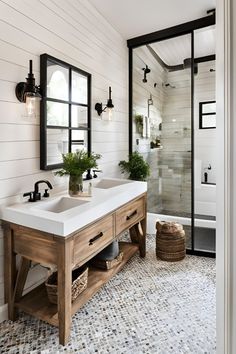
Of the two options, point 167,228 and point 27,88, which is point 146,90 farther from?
point 27,88

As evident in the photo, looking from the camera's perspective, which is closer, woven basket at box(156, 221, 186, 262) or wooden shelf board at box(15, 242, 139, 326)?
wooden shelf board at box(15, 242, 139, 326)

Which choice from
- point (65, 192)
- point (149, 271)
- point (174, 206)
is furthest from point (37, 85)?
point (174, 206)

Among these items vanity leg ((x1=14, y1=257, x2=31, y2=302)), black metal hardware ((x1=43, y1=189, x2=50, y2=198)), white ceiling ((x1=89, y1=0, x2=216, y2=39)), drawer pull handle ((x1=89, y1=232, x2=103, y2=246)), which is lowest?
vanity leg ((x1=14, y1=257, x2=31, y2=302))

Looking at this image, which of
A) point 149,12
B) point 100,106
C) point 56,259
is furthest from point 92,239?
point 149,12

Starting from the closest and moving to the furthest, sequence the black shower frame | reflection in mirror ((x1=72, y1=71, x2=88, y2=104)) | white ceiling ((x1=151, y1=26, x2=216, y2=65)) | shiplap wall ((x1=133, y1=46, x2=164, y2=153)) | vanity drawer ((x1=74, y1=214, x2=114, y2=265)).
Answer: vanity drawer ((x1=74, y1=214, x2=114, y2=265)) < reflection in mirror ((x1=72, y1=71, x2=88, y2=104)) < the black shower frame < white ceiling ((x1=151, y1=26, x2=216, y2=65)) < shiplap wall ((x1=133, y1=46, x2=164, y2=153))

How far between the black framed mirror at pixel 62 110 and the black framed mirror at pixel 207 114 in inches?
74.2

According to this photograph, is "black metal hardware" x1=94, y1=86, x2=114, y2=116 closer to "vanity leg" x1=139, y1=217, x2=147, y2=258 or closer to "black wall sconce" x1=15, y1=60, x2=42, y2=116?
"black wall sconce" x1=15, y1=60, x2=42, y2=116

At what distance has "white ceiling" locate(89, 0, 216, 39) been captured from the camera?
268 cm

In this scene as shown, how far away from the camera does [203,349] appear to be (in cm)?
161

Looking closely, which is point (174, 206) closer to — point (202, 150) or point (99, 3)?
point (202, 150)

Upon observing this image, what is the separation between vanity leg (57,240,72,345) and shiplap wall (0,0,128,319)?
0.53 m

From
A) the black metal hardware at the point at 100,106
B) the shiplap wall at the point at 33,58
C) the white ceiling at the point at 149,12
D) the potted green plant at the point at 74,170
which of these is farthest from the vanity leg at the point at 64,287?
the white ceiling at the point at 149,12

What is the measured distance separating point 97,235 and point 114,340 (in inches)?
26.9

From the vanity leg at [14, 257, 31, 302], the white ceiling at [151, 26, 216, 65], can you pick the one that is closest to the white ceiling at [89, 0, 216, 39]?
the white ceiling at [151, 26, 216, 65]
